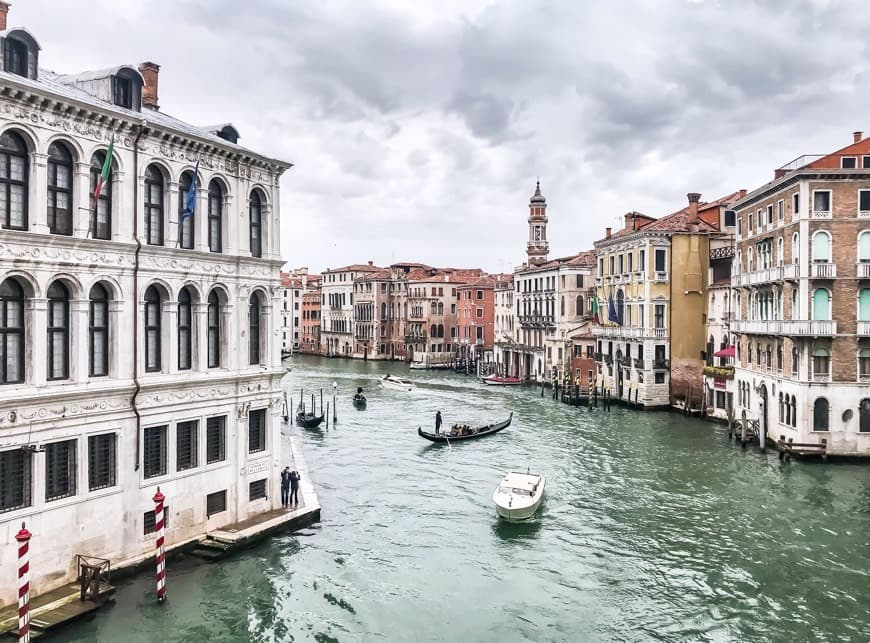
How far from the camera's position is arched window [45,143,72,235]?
1343 centimetres

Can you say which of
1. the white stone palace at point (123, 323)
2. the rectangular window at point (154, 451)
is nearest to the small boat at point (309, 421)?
the white stone palace at point (123, 323)

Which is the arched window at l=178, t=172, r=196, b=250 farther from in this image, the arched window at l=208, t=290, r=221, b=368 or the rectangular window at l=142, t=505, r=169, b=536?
the rectangular window at l=142, t=505, r=169, b=536

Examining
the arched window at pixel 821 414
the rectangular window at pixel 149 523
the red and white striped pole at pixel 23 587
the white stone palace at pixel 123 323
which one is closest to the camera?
the red and white striped pole at pixel 23 587

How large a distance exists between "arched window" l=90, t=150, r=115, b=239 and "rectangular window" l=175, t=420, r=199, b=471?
4.17 metres

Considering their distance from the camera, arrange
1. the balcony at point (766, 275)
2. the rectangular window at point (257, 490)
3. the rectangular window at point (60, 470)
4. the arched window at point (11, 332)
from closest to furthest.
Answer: the arched window at point (11, 332) → the rectangular window at point (60, 470) → the rectangular window at point (257, 490) → the balcony at point (766, 275)

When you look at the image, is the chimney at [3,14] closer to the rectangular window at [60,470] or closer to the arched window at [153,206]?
the arched window at [153,206]

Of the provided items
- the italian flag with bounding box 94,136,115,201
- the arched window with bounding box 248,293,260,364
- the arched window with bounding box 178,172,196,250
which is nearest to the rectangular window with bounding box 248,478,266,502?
the arched window with bounding box 248,293,260,364

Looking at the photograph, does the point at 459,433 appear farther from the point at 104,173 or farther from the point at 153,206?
the point at 104,173

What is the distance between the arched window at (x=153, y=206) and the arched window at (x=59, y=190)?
169 centimetres

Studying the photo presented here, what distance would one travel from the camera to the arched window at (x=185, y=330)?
16156 millimetres

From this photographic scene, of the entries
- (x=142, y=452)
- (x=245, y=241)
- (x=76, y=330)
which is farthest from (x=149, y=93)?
(x=142, y=452)

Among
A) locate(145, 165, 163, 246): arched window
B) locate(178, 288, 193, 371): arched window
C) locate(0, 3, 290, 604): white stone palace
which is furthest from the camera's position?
locate(178, 288, 193, 371): arched window

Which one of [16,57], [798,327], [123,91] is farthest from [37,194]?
[798,327]

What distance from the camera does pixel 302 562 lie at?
16.4 m
